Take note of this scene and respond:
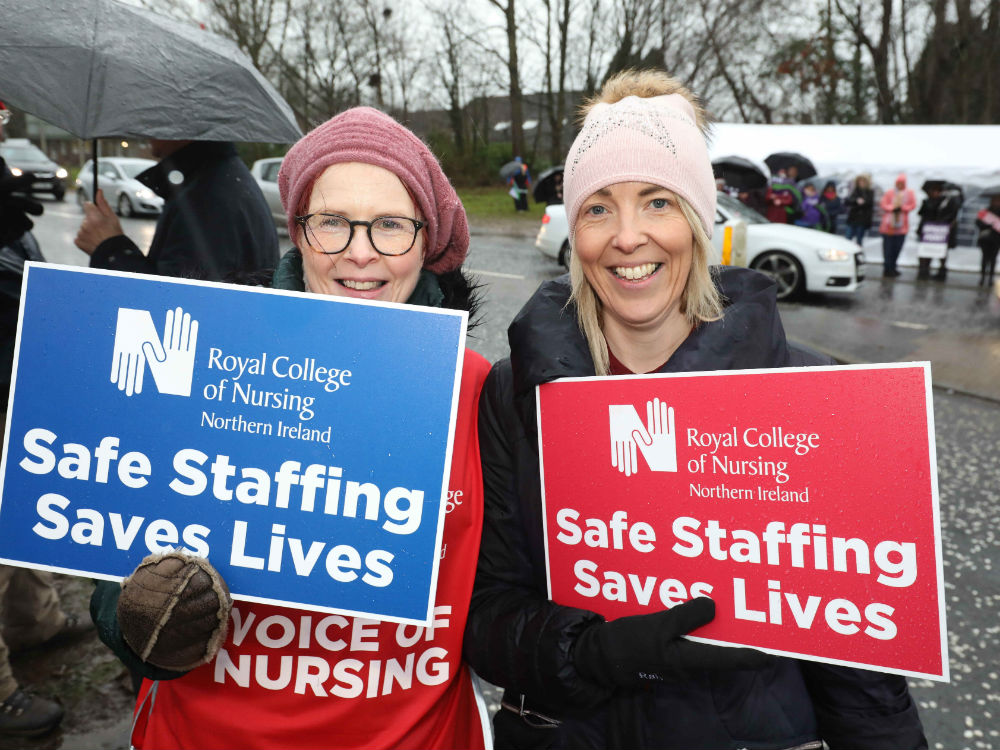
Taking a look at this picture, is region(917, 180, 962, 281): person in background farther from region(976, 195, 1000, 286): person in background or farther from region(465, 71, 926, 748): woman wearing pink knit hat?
region(465, 71, 926, 748): woman wearing pink knit hat

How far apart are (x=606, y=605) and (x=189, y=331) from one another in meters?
0.92

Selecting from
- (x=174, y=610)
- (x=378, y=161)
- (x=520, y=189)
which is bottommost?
(x=174, y=610)

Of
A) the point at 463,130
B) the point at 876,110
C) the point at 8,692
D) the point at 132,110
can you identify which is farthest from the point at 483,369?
the point at 876,110

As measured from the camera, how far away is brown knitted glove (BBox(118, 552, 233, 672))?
4.35ft

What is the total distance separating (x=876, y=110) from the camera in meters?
30.5

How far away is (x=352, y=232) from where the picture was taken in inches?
62.6

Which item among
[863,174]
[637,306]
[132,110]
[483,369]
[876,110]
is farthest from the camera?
[876,110]

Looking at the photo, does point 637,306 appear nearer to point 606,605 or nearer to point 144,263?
point 606,605

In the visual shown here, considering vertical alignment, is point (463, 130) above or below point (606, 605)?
above

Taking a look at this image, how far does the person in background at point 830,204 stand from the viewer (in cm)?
1528

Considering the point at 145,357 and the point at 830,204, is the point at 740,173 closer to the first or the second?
the point at 830,204

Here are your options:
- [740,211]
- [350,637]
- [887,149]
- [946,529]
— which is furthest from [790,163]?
[350,637]

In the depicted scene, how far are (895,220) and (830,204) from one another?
4.73ft

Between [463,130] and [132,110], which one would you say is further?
[463,130]
